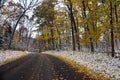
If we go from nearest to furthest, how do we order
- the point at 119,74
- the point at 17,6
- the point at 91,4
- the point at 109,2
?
the point at 119,74
the point at 109,2
the point at 91,4
the point at 17,6

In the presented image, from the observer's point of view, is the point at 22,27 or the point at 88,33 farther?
the point at 22,27

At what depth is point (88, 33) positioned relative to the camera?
26.9m

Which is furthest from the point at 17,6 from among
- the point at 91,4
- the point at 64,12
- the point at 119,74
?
the point at 119,74

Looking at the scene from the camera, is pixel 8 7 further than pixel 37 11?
No

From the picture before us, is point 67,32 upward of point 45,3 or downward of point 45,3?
downward

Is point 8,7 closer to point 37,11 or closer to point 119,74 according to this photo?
point 37,11

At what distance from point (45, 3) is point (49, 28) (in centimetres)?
1081

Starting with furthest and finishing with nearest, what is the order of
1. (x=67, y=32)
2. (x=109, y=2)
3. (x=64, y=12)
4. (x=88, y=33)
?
(x=67, y=32) → (x=64, y=12) → (x=88, y=33) → (x=109, y=2)

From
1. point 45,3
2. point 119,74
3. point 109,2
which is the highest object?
point 45,3

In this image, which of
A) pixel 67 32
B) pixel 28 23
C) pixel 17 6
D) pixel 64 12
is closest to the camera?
pixel 64 12

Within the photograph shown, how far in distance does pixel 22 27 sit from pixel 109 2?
2083 inches

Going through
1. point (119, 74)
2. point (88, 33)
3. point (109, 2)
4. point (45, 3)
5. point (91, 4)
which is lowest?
point (119, 74)

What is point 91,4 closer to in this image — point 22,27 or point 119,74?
point 119,74

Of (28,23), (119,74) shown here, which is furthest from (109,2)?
(28,23)
